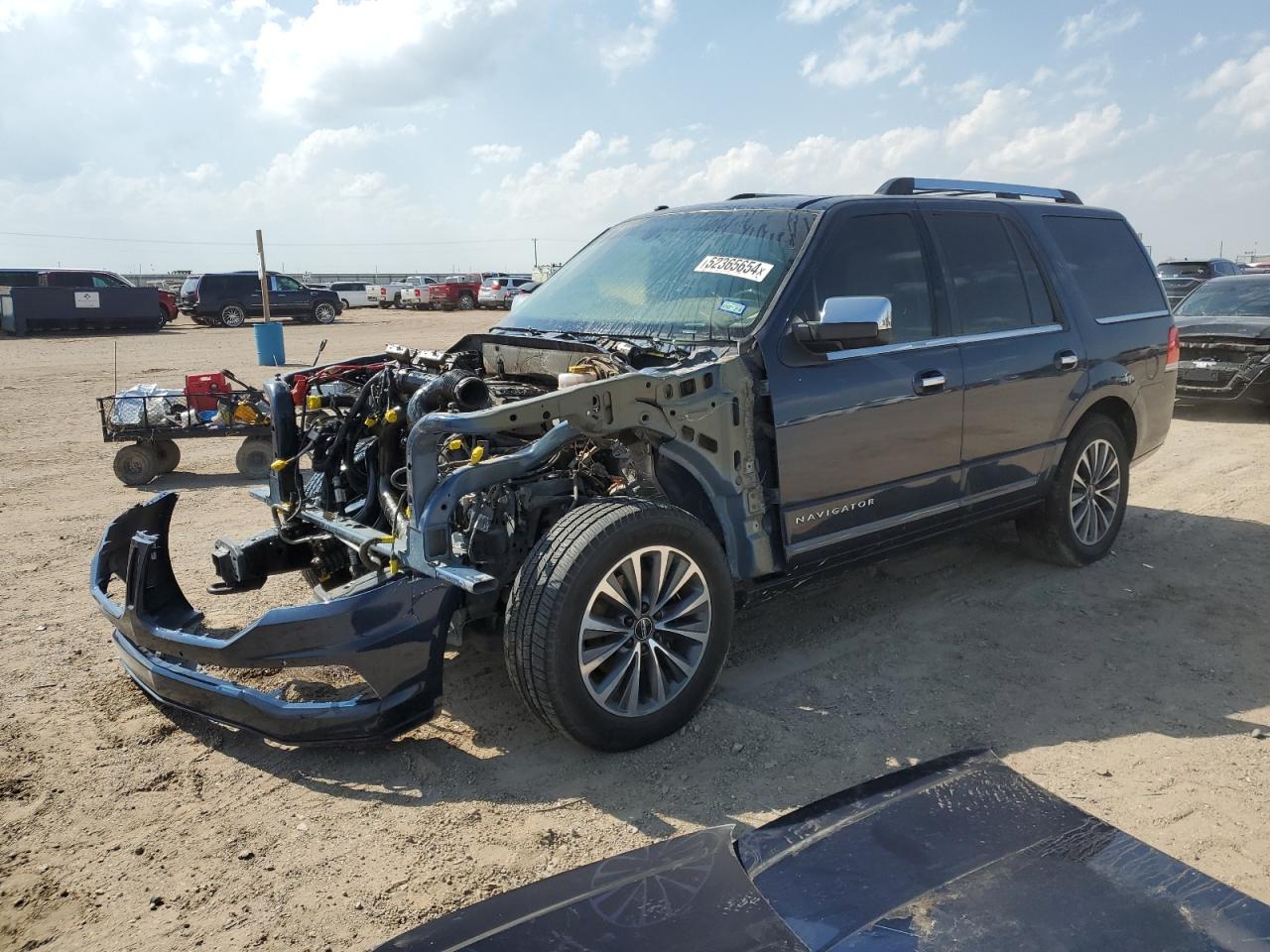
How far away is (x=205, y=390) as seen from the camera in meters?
8.76

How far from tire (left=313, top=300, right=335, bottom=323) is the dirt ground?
27.4m

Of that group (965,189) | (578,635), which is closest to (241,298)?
(965,189)

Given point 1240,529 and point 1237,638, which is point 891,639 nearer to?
point 1237,638

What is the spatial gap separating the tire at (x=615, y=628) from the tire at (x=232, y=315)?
3001 cm

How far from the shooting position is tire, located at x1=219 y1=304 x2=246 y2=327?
3028 cm

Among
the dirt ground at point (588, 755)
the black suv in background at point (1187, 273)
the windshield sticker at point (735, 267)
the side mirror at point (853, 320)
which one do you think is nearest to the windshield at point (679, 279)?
the windshield sticker at point (735, 267)

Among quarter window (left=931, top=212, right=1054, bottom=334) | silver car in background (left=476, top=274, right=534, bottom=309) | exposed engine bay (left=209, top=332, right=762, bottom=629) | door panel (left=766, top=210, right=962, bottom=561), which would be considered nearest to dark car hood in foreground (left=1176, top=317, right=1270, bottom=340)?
quarter window (left=931, top=212, right=1054, bottom=334)

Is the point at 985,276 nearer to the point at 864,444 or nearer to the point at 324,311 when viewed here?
the point at 864,444

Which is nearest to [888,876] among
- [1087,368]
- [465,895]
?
[465,895]

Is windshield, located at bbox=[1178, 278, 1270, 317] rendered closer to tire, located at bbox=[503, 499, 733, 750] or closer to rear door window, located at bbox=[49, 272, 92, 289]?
tire, located at bbox=[503, 499, 733, 750]

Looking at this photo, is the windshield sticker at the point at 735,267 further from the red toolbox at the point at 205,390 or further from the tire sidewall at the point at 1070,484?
the red toolbox at the point at 205,390

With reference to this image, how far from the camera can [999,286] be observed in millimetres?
4867

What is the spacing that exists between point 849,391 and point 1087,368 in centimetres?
196

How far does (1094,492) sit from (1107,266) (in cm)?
131
